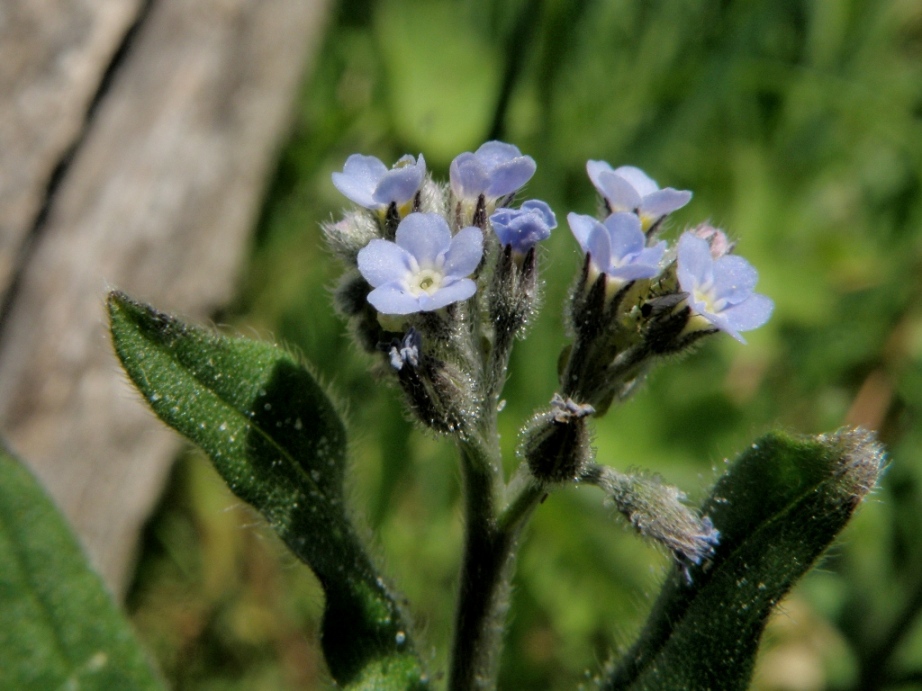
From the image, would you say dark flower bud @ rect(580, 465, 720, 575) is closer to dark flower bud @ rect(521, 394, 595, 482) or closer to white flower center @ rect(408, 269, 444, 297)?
dark flower bud @ rect(521, 394, 595, 482)

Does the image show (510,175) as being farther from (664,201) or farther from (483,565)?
(483,565)

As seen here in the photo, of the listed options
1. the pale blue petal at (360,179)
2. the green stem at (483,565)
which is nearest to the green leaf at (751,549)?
the green stem at (483,565)

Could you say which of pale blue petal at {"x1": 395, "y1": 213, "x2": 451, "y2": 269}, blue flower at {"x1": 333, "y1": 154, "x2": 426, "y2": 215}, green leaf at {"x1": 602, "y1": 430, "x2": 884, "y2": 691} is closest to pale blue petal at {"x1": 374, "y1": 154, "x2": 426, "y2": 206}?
blue flower at {"x1": 333, "y1": 154, "x2": 426, "y2": 215}

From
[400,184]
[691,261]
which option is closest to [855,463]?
[691,261]

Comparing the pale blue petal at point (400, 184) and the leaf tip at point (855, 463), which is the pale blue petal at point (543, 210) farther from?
the leaf tip at point (855, 463)

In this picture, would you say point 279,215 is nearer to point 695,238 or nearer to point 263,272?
point 263,272
